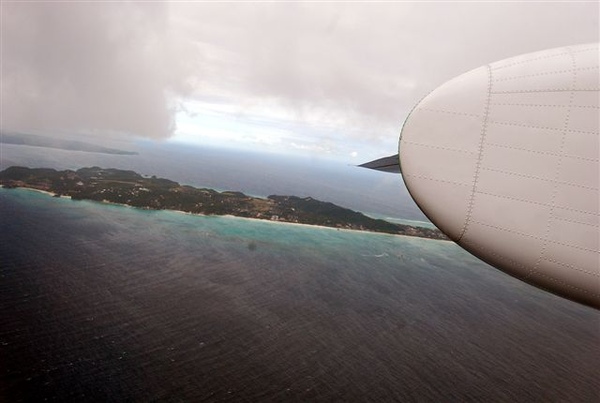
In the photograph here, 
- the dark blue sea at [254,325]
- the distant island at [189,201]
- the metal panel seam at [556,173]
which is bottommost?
the dark blue sea at [254,325]

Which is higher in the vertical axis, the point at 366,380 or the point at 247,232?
the point at 247,232

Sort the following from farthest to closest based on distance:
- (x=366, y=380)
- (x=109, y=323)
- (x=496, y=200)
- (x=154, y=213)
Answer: (x=154, y=213) < (x=109, y=323) < (x=366, y=380) < (x=496, y=200)

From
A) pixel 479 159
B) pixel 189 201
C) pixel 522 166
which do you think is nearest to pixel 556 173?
pixel 522 166

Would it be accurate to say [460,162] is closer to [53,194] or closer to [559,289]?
[559,289]

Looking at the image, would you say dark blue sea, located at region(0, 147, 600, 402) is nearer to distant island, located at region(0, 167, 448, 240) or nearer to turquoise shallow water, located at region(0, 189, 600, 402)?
turquoise shallow water, located at region(0, 189, 600, 402)

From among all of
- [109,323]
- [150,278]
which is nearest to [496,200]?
[109,323]

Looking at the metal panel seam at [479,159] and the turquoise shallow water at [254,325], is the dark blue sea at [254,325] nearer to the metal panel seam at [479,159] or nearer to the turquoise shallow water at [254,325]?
the turquoise shallow water at [254,325]

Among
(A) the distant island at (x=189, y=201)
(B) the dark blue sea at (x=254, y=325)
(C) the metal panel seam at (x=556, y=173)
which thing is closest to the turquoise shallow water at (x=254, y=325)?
(B) the dark blue sea at (x=254, y=325)
